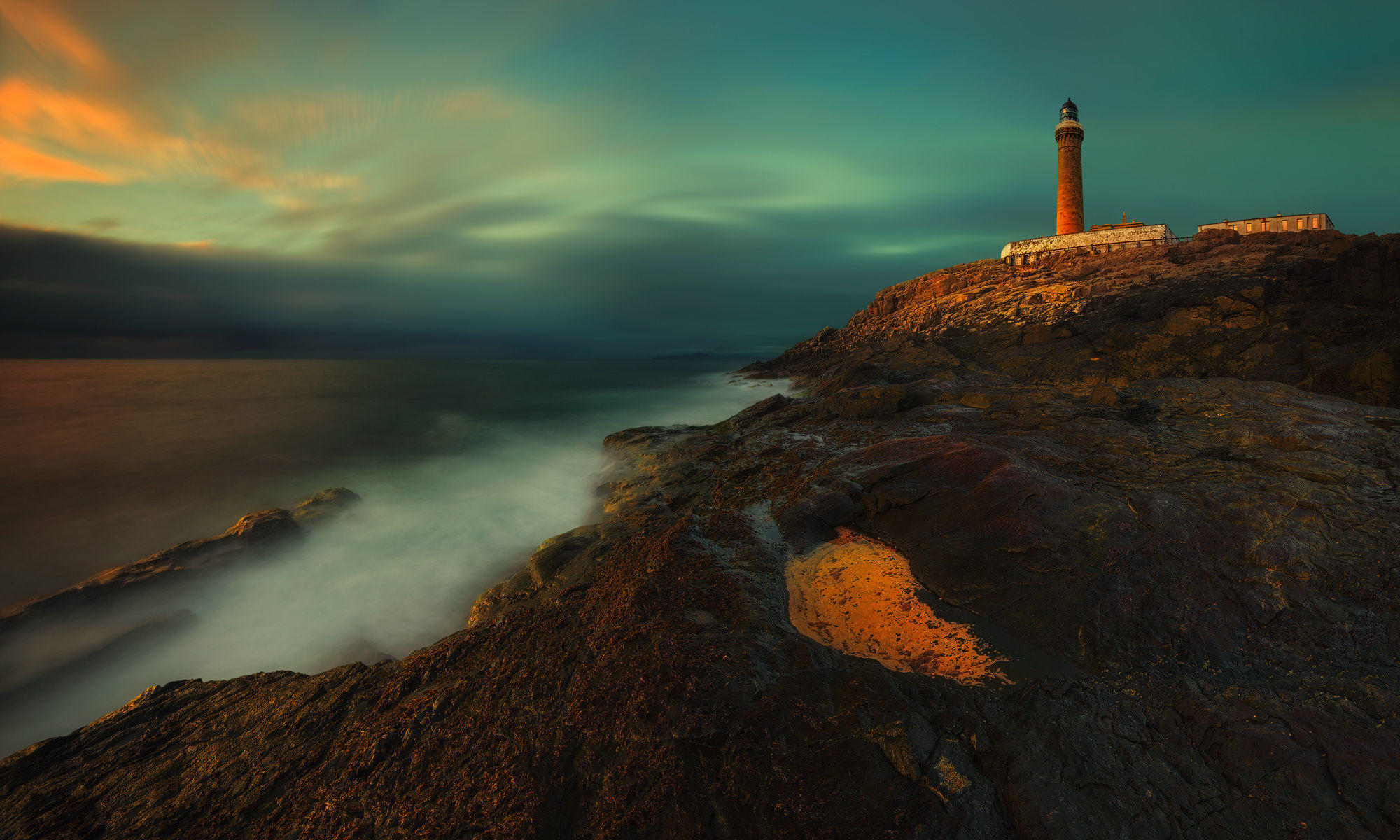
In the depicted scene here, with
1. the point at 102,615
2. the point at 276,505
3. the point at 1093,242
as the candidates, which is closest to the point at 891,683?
the point at 102,615

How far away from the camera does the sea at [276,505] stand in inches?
231

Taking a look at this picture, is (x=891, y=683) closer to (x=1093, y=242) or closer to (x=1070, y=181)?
(x=1093, y=242)

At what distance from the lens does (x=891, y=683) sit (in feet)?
10.4

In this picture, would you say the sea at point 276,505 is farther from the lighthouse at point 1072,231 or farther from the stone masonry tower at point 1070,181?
the stone masonry tower at point 1070,181

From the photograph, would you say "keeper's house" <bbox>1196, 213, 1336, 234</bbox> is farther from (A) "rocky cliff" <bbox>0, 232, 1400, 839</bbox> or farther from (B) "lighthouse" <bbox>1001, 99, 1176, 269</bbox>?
(A) "rocky cliff" <bbox>0, 232, 1400, 839</bbox>

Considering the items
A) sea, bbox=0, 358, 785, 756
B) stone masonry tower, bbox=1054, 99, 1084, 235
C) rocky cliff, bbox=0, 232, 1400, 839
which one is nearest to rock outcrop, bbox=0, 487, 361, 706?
sea, bbox=0, 358, 785, 756

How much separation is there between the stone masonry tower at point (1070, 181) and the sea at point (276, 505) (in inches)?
Answer: 899

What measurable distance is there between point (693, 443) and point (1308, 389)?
11841 millimetres

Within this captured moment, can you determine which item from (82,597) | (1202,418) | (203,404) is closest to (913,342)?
(1202,418)

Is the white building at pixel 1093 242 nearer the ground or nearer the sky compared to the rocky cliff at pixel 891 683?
nearer the sky

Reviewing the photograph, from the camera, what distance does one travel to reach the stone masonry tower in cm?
3086

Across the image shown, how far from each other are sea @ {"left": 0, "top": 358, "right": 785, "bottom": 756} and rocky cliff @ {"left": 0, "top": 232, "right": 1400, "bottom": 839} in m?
2.56

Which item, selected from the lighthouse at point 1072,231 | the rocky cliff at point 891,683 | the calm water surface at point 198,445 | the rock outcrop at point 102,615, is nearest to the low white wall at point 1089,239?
the lighthouse at point 1072,231

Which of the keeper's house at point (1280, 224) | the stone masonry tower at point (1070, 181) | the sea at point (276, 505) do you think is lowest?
the sea at point (276, 505)
